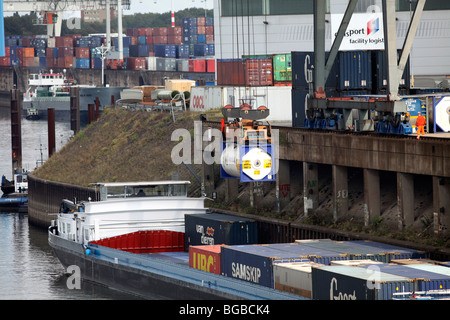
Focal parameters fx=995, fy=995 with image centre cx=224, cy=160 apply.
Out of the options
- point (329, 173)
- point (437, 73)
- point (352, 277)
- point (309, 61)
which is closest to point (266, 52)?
point (437, 73)

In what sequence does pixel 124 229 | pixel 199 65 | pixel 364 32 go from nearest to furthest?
pixel 124 229, pixel 364 32, pixel 199 65

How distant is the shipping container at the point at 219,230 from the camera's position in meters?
44.9

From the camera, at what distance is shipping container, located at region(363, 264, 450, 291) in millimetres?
29469

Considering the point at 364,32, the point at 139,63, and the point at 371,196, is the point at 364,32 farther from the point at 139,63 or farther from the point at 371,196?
the point at 139,63

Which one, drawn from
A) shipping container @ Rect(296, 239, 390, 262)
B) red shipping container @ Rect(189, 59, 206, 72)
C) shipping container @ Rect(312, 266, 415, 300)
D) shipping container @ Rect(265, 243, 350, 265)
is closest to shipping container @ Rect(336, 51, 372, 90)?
shipping container @ Rect(296, 239, 390, 262)

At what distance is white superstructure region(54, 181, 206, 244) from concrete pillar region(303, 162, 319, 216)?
579cm

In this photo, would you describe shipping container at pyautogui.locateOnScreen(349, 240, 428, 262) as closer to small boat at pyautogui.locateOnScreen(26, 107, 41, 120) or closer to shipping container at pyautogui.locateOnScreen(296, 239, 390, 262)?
shipping container at pyautogui.locateOnScreen(296, 239, 390, 262)

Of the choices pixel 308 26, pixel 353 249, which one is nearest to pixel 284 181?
pixel 353 249

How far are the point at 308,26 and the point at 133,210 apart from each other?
30.7 meters

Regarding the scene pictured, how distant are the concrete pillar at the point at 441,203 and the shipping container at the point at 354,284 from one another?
22.4 feet

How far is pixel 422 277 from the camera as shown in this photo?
29984 mm

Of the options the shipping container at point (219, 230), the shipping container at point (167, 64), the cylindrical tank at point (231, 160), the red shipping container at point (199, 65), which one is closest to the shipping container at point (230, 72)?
the shipping container at point (219, 230)

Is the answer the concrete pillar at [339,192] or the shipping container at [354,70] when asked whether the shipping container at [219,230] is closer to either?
the concrete pillar at [339,192]

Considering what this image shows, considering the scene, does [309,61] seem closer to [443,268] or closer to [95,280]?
[95,280]
